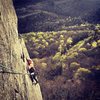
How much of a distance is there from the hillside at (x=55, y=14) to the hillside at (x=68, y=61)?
569 centimetres

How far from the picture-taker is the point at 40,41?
71500mm

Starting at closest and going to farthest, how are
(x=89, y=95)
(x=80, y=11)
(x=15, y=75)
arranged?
(x=15, y=75)
(x=89, y=95)
(x=80, y=11)

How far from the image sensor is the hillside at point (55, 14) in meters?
81.6

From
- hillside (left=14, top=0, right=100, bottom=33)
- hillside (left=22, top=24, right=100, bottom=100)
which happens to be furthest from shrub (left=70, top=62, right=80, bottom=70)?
hillside (left=14, top=0, right=100, bottom=33)

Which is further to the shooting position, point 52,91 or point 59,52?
point 59,52

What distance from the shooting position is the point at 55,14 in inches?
3408

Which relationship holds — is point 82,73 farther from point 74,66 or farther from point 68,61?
point 68,61

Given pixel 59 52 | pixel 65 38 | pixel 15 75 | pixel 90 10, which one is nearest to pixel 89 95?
pixel 59 52

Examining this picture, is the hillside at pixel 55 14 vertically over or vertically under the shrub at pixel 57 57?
over

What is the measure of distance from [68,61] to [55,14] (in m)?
30.2

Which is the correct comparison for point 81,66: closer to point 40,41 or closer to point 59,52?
point 59,52

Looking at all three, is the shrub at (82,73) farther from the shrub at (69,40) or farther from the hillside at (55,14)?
the hillside at (55,14)

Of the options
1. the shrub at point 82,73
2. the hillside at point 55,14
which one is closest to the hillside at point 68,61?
the shrub at point 82,73

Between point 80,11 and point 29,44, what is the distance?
25.7 m
